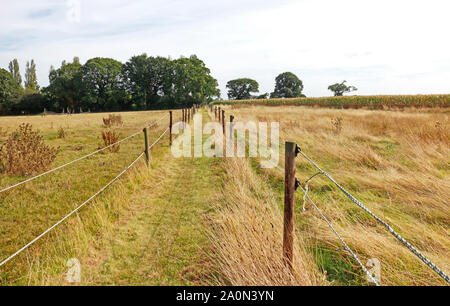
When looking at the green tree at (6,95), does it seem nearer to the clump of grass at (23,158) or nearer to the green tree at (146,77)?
the green tree at (146,77)

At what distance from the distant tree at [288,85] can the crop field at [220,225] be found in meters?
90.4

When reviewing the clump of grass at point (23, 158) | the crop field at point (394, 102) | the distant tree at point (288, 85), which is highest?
the distant tree at point (288, 85)

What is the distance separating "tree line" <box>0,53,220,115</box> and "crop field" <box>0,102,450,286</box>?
47894 mm

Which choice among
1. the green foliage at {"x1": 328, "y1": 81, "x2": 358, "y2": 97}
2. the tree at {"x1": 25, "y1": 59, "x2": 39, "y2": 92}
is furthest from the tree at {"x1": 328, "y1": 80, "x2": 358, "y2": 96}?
the tree at {"x1": 25, "y1": 59, "x2": 39, "y2": 92}

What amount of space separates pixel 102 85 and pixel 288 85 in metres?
68.3

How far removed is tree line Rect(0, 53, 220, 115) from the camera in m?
50.5

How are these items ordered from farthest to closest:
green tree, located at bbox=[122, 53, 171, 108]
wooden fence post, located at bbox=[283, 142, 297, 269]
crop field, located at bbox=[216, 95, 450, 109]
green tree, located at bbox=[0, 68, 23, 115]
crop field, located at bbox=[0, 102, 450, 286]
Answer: green tree, located at bbox=[122, 53, 171, 108], green tree, located at bbox=[0, 68, 23, 115], crop field, located at bbox=[216, 95, 450, 109], crop field, located at bbox=[0, 102, 450, 286], wooden fence post, located at bbox=[283, 142, 297, 269]

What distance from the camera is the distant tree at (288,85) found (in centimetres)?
9219

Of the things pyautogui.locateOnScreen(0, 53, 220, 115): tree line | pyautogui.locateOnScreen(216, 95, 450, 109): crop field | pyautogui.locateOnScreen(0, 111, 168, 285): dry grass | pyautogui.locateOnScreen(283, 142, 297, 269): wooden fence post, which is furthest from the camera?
pyautogui.locateOnScreen(0, 53, 220, 115): tree line

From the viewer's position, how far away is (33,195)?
4.89 meters

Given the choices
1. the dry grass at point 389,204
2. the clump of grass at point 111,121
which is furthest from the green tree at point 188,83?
the dry grass at point 389,204

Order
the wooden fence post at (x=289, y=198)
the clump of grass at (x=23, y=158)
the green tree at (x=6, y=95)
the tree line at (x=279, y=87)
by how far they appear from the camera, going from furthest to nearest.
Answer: the tree line at (x=279, y=87) → the green tree at (x=6, y=95) → the clump of grass at (x=23, y=158) → the wooden fence post at (x=289, y=198)

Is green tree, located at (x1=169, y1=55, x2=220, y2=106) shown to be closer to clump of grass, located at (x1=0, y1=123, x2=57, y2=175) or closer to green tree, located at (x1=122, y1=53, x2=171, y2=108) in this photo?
green tree, located at (x1=122, y1=53, x2=171, y2=108)
